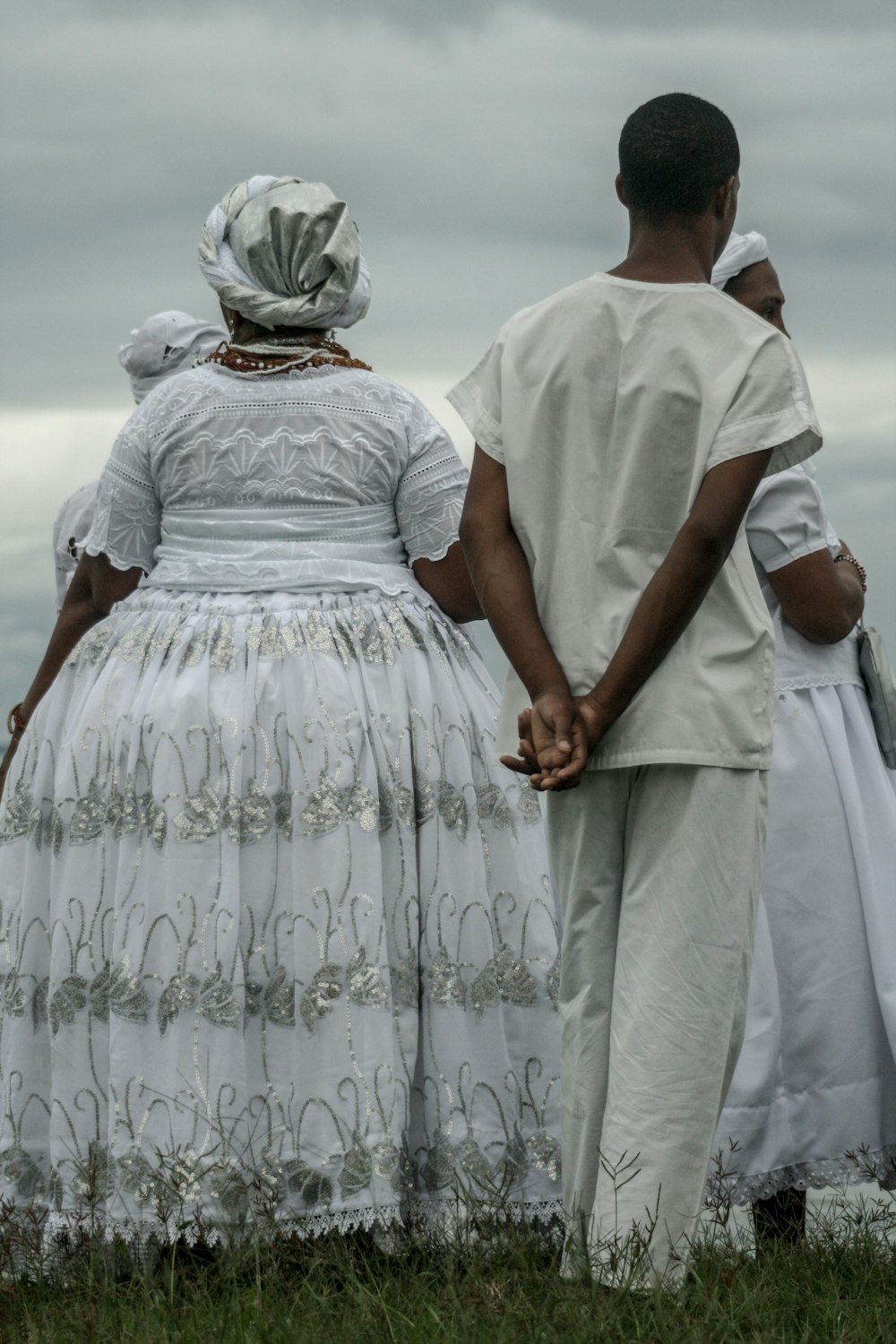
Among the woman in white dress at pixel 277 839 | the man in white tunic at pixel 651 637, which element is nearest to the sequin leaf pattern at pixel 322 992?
the woman in white dress at pixel 277 839

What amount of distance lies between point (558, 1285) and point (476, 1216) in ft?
1.45

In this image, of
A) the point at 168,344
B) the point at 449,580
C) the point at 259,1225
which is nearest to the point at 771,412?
the point at 449,580

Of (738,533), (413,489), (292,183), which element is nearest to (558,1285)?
(738,533)

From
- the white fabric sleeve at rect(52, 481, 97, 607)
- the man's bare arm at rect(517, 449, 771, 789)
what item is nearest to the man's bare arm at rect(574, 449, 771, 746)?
the man's bare arm at rect(517, 449, 771, 789)

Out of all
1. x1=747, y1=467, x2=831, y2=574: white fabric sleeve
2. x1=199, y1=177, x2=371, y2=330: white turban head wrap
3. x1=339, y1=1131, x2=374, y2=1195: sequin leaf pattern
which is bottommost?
x1=339, y1=1131, x2=374, y2=1195: sequin leaf pattern

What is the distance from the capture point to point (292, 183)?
13.4 ft

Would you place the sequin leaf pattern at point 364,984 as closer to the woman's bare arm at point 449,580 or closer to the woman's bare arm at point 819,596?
the woman's bare arm at point 449,580

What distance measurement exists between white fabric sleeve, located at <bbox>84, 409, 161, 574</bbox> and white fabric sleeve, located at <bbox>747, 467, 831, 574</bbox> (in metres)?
1.36

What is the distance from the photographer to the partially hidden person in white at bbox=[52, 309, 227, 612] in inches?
216

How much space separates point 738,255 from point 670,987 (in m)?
2.04

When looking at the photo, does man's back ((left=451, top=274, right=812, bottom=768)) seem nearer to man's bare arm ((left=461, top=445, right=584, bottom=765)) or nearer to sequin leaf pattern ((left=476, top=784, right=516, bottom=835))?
man's bare arm ((left=461, top=445, right=584, bottom=765))

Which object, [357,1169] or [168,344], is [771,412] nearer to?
[357,1169]

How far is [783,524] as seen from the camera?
4062 millimetres

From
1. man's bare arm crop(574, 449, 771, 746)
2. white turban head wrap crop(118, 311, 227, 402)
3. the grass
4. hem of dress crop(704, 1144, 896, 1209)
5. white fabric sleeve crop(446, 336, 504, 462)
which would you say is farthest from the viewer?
white turban head wrap crop(118, 311, 227, 402)
